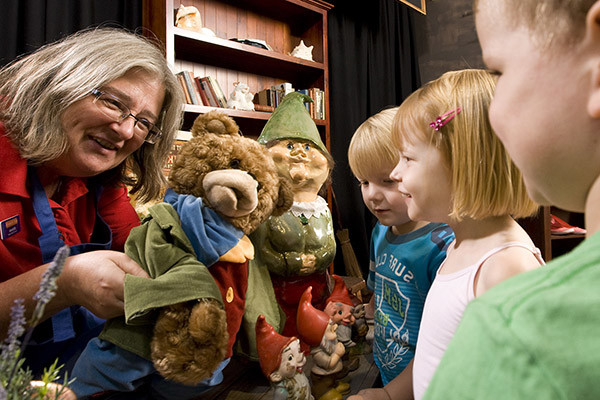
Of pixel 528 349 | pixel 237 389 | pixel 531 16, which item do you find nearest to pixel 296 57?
pixel 237 389

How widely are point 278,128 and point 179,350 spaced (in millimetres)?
1066

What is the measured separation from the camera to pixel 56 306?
2.99 ft

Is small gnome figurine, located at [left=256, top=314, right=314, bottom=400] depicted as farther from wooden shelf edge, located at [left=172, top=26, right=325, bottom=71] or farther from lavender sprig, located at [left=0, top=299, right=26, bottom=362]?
wooden shelf edge, located at [left=172, top=26, right=325, bottom=71]

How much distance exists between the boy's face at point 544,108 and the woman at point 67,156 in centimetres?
80

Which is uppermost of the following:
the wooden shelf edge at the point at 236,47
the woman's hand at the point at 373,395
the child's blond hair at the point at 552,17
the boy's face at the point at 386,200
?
the wooden shelf edge at the point at 236,47

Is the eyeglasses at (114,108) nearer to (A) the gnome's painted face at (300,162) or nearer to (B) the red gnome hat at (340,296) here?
(A) the gnome's painted face at (300,162)

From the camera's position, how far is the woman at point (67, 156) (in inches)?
34.5

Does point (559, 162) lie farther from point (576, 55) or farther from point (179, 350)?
point (179, 350)

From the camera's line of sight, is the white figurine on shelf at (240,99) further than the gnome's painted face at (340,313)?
Yes


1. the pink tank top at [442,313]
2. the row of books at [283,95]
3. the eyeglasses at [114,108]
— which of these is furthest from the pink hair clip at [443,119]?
the row of books at [283,95]

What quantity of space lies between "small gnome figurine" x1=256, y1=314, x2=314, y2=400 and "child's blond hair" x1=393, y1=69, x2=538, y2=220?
571 millimetres

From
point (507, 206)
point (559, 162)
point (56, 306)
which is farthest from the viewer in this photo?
point (56, 306)

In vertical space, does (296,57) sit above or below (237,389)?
above

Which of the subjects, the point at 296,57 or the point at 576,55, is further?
the point at 296,57
